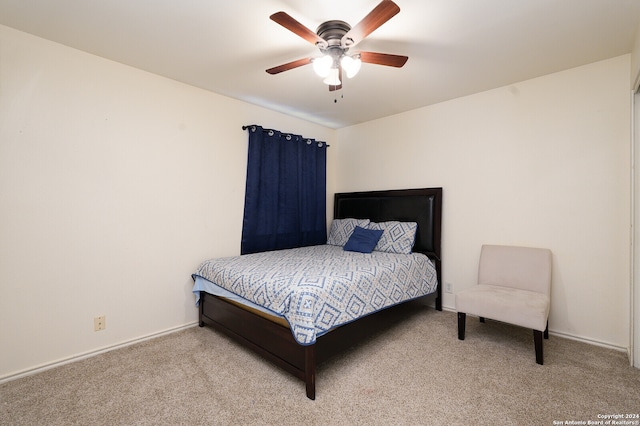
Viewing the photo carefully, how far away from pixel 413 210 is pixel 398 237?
422 millimetres

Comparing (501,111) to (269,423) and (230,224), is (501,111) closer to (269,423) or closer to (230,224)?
Answer: (230,224)

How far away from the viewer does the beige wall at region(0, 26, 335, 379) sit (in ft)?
6.86

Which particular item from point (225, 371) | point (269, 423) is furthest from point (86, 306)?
point (269, 423)

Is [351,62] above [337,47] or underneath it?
underneath

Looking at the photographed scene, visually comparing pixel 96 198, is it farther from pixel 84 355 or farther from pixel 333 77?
pixel 333 77

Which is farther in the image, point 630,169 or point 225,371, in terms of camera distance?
point 630,169

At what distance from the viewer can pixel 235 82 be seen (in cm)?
294

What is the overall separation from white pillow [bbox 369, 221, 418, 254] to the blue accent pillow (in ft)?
0.27

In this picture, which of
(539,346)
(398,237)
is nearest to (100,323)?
(398,237)

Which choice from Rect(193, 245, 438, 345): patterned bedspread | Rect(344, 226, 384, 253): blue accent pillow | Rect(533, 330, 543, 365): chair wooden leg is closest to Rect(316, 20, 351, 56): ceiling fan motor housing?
Rect(193, 245, 438, 345): patterned bedspread

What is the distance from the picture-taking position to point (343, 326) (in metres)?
2.16

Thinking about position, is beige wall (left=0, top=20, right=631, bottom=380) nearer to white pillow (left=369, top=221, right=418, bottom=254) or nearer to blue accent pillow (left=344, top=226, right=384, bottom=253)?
white pillow (left=369, top=221, right=418, bottom=254)

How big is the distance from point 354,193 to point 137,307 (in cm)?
295

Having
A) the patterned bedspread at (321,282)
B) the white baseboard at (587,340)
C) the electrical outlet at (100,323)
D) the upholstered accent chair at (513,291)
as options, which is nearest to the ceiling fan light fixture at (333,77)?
the patterned bedspread at (321,282)
